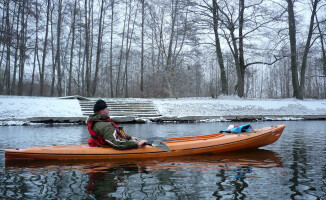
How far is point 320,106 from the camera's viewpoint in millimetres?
17109

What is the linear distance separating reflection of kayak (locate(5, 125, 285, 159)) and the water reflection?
0.40 feet

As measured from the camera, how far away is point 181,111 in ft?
47.8

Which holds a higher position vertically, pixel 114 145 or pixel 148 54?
pixel 148 54

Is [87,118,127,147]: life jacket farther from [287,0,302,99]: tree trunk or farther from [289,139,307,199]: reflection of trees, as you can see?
[287,0,302,99]: tree trunk

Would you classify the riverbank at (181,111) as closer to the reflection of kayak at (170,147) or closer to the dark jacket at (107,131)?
the reflection of kayak at (170,147)

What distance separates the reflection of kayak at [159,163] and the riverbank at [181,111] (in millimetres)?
7889

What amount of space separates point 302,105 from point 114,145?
15433 millimetres

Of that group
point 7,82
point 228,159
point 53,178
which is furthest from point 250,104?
point 7,82

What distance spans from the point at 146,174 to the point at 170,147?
1252mm

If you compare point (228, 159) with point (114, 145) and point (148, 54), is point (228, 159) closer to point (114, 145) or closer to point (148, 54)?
point (114, 145)

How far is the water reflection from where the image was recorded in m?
3.01

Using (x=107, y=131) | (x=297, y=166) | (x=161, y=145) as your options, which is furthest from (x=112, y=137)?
(x=297, y=166)

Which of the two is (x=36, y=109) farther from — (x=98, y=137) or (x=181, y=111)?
(x=98, y=137)

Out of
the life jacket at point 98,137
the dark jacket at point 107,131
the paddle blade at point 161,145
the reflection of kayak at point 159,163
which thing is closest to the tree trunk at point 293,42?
the reflection of kayak at point 159,163
